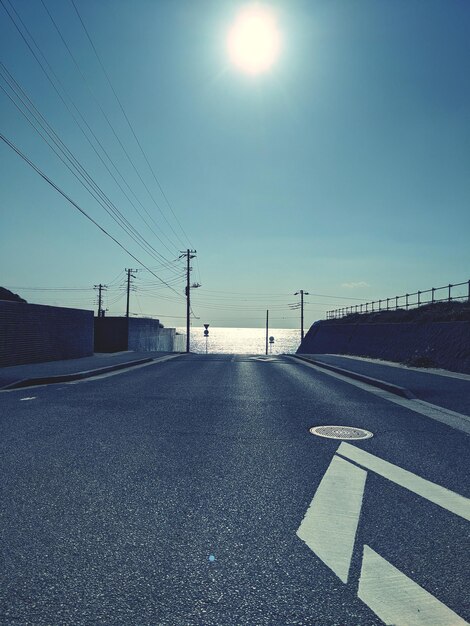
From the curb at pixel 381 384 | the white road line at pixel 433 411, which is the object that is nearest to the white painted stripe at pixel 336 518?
the white road line at pixel 433 411

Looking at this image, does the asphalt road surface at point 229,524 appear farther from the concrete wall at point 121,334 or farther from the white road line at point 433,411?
the concrete wall at point 121,334

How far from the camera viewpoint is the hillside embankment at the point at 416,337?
2044cm

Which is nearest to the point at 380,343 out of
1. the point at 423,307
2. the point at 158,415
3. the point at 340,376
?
the point at 423,307

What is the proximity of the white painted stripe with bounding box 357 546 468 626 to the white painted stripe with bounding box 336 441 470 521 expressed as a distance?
1.30 metres

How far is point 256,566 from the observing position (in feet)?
10.0

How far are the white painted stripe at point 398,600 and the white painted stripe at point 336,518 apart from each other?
0.52ft

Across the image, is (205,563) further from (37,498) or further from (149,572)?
(37,498)

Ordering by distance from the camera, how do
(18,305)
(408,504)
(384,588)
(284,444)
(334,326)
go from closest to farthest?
(384,588) → (408,504) → (284,444) → (18,305) → (334,326)

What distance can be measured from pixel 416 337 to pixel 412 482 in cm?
2336

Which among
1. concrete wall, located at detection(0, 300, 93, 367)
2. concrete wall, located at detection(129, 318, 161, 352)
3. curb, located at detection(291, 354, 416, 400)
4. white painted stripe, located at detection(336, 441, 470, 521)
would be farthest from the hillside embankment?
concrete wall, located at detection(129, 318, 161, 352)

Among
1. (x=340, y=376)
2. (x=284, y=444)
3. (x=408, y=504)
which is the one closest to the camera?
(x=408, y=504)

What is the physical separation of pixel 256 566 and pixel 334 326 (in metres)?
50.5

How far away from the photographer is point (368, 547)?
11.0 feet

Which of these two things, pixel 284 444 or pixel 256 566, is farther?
pixel 284 444
